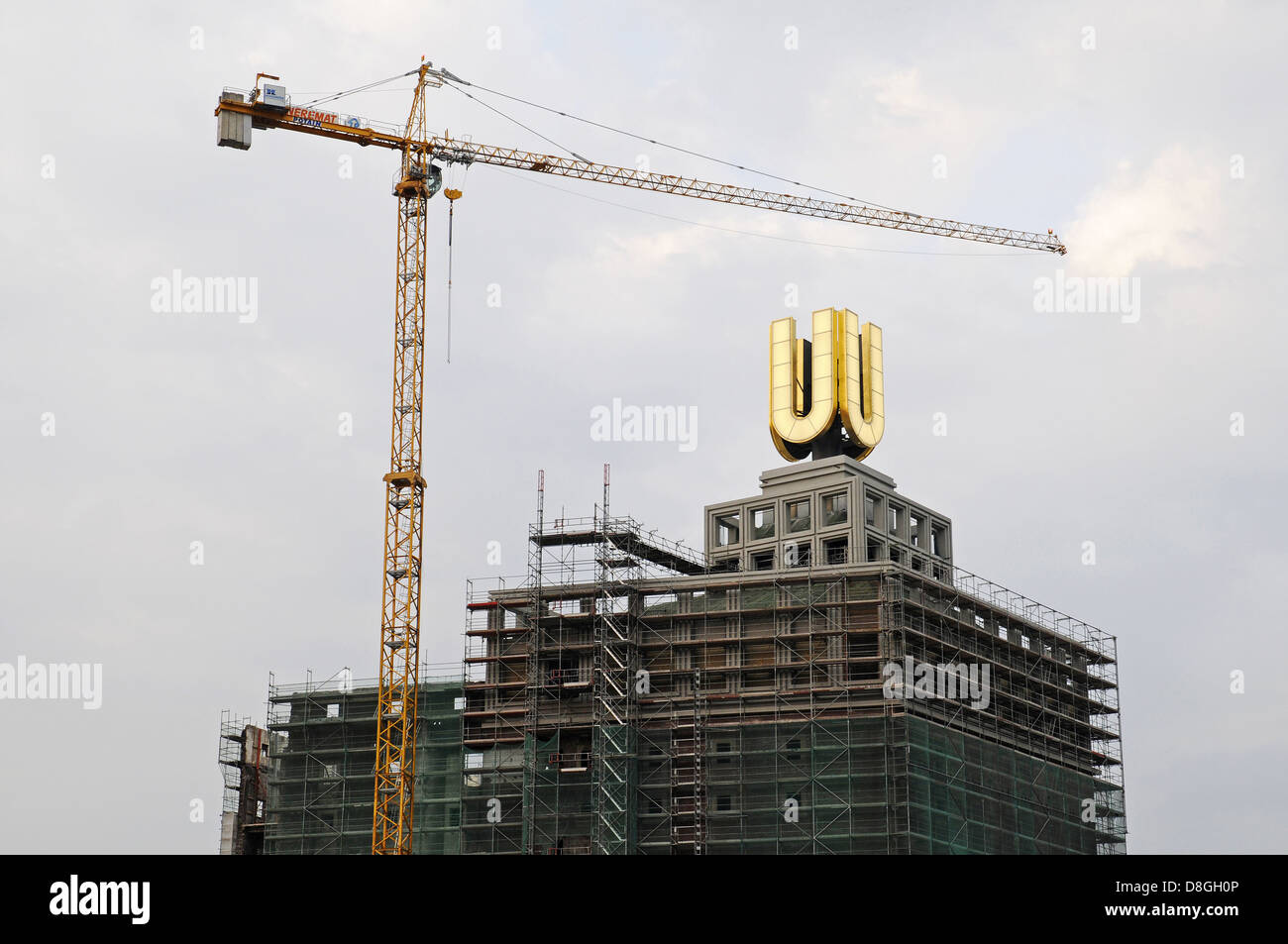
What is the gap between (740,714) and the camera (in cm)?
10450

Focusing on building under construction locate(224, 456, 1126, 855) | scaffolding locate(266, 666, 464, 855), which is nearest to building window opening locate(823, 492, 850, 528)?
building under construction locate(224, 456, 1126, 855)

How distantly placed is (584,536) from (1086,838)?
40.1m

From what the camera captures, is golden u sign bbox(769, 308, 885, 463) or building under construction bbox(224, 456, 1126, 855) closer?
building under construction bbox(224, 456, 1126, 855)

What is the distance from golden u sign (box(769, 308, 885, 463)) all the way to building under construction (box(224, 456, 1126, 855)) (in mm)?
2342

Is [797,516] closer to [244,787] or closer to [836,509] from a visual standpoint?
[836,509]

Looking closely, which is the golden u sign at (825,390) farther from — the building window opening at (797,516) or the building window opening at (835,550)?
the building window opening at (835,550)

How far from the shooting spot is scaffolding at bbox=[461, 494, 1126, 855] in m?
101

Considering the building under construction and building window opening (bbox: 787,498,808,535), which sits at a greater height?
building window opening (bbox: 787,498,808,535)

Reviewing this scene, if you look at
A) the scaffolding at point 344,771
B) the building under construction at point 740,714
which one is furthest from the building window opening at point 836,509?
the scaffolding at point 344,771

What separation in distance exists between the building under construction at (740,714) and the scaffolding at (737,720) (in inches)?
5.3

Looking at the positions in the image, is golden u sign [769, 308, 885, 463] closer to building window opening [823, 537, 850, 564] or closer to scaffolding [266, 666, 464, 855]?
building window opening [823, 537, 850, 564]

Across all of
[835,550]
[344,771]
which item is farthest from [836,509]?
[344,771]
